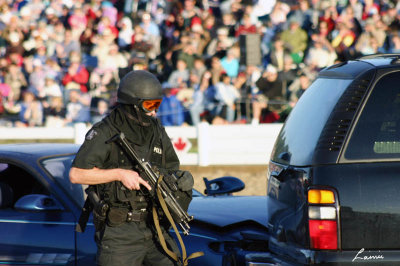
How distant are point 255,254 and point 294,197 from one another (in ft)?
2.03

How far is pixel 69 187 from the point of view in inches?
210

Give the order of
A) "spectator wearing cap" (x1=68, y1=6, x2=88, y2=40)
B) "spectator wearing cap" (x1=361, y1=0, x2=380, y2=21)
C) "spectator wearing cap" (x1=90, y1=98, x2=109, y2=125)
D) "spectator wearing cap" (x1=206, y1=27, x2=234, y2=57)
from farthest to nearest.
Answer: "spectator wearing cap" (x1=68, y1=6, x2=88, y2=40)
"spectator wearing cap" (x1=361, y1=0, x2=380, y2=21)
"spectator wearing cap" (x1=206, y1=27, x2=234, y2=57)
"spectator wearing cap" (x1=90, y1=98, x2=109, y2=125)

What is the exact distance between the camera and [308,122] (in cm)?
412

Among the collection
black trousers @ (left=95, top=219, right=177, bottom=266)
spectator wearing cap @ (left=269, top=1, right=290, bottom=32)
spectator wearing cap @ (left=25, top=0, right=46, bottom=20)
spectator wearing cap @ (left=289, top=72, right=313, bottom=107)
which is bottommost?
black trousers @ (left=95, top=219, right=177, bottom=266)

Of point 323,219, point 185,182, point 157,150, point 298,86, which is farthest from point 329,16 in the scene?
point 323,219

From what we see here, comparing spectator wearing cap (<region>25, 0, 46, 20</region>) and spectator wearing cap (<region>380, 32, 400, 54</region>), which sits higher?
spectator wearing cap (<region>25, 0, 46, 20</region>)

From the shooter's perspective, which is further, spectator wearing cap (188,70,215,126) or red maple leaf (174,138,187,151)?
spectator wearing cap (188,70,215,126)

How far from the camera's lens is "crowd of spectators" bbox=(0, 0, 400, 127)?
14.3 meters

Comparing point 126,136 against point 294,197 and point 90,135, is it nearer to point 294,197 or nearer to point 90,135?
point 90,135

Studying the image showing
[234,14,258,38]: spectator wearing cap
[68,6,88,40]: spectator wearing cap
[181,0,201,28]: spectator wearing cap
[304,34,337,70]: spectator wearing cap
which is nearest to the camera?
[304,34,337,70]: spectator wearing cap

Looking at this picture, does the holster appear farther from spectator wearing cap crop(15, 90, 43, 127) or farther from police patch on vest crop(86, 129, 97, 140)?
spectator wearing cap crop(15, 90, 43, 127)

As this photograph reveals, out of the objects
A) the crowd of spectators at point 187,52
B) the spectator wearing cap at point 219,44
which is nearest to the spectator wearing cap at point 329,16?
the crowd of spectators at point 187,52

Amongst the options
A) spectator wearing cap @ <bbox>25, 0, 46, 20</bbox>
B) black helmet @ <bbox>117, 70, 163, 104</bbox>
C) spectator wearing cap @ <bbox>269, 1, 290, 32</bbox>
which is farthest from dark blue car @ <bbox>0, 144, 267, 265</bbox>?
spectator wearing cap @ <bbox>25, 0, 46, 20</bbox>

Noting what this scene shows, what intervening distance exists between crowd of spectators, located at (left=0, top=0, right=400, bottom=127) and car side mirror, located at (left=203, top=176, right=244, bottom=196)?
7.68 meters
